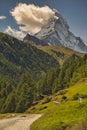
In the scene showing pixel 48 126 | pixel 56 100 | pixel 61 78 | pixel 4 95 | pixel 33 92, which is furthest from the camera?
pixel 61 78

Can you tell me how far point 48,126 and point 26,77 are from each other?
116448 mm

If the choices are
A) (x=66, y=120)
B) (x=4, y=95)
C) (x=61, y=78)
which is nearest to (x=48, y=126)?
(x=66, y=120)

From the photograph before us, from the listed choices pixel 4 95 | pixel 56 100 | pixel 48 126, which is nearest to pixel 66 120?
pixel 48 126

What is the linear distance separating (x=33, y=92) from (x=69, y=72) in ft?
130

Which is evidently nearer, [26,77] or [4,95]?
[26,77]

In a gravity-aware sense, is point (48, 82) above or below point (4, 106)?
above

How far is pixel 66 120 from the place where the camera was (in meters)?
27.4

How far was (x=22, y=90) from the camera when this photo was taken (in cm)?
13712

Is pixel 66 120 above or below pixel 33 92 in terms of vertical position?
below

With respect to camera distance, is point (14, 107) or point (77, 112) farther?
point (14, 107)

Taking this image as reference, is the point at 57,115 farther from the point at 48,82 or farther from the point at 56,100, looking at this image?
the point at 48,82

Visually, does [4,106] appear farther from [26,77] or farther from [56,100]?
[56,100]

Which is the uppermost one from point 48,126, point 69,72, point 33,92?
point 69,72

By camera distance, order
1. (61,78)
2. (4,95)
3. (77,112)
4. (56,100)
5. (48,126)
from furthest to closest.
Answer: (61,78) → (4,95) → (56,100) → (77,112) → (48,126)
